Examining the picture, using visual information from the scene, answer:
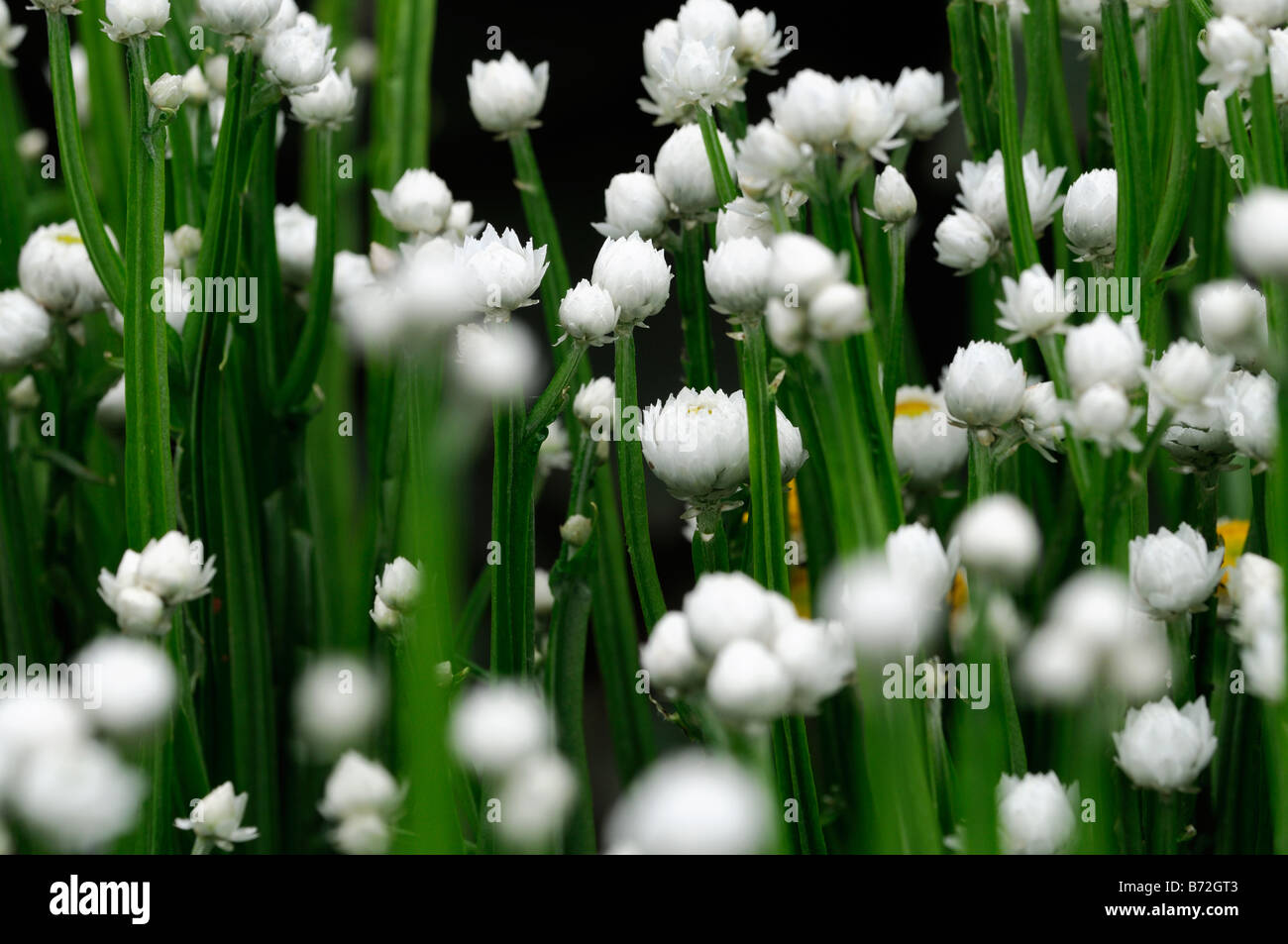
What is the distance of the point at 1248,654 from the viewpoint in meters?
0.31

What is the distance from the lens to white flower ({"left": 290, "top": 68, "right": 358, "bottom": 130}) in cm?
51

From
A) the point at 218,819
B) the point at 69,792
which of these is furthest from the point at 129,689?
the point at 218,819

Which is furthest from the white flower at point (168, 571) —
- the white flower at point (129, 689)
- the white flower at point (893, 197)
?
the white flower at point (893, 197)

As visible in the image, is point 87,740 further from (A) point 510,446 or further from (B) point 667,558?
(B) point 667,558

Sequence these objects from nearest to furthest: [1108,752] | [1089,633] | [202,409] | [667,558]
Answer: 1. [1089,633]
2. [1108,752]
3. [202,409]
4. [667,558]

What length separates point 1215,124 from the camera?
0.42m

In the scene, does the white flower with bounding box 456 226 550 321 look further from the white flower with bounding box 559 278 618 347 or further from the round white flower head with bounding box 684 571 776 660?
the round white flower head with bounding box 684 571 776 660

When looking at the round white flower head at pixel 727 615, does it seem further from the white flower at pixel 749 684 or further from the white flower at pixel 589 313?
the white flower at pixel 589 313

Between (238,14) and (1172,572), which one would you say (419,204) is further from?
(1172,572)

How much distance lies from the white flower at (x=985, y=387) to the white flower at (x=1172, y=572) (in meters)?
0.06

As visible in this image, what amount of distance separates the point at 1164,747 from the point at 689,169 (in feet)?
0.81

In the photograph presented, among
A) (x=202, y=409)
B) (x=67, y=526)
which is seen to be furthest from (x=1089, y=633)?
(x=67, y=526)

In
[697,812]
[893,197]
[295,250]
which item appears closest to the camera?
[697,812]
